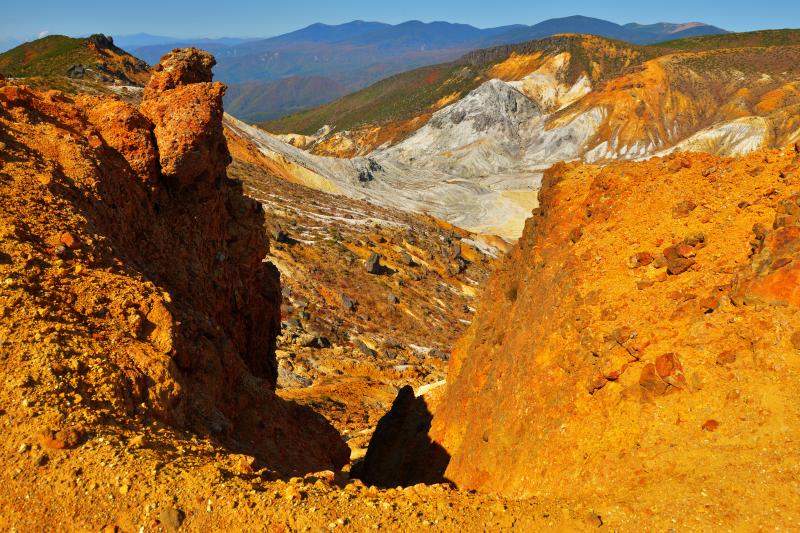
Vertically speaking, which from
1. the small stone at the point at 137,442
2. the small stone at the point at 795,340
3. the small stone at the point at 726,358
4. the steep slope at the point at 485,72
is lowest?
the small stone at the point at 137,442

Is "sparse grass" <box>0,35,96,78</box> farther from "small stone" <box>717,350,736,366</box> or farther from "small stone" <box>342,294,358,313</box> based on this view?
"small stone" <box>717,350,736,366</box>

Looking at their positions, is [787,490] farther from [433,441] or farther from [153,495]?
[433,441]

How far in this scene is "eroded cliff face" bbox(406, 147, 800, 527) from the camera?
6.36m

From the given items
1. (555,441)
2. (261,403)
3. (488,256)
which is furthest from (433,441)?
(488,256)

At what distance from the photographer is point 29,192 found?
870 cm

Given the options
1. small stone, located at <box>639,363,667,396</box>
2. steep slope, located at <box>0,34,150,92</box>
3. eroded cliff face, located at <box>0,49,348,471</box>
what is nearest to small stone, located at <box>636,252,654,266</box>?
small stone, located at <box>639,363,667,396</box>

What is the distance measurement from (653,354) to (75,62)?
7326 centimetres

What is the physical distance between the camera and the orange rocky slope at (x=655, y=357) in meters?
6.24

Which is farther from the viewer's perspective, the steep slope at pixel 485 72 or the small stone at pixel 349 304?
the steep slope at pixel 485 72

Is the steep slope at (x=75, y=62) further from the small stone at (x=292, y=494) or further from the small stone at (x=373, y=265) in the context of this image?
the small stone at (x=292, y=494)

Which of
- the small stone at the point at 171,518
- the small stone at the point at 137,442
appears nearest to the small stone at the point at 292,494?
the small stone at the point at 171,518

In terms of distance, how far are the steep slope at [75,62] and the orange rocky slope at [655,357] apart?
57708 millimetres

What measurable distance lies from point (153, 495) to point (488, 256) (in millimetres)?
46863

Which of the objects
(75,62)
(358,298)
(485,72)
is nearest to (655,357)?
(358,298)
